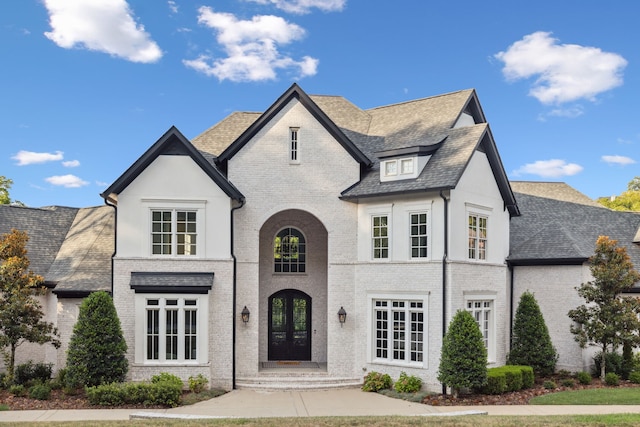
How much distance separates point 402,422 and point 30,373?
43.5ft

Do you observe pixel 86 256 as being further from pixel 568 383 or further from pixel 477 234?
pixel 568 383

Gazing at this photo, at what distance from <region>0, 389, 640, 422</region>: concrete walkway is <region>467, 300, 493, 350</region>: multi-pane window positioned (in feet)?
13.4

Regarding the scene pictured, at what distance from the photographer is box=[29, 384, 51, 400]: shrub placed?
58.8ft

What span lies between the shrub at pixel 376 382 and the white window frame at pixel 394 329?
489mm

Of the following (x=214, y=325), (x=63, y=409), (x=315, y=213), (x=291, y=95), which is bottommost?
(x=63, y=409)

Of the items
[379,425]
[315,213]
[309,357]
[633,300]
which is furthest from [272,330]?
[633,300]

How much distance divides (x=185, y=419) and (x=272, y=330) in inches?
349

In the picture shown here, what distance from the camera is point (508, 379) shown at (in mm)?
19203

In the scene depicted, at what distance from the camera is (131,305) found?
2006cm

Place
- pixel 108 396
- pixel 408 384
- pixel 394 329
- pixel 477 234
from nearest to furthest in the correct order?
1. pixel 108 396
2. pixel 408 384
3. pixel 394 329
4. pixel 477 234

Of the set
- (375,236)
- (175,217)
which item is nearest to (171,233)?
(175,217)

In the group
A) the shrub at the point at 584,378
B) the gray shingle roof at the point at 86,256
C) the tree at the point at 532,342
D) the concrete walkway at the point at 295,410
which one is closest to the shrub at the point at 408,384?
the concrete walkway at the point at 295,410

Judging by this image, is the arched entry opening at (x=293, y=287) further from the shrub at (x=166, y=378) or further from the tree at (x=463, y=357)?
the tree at (x=463, y=357)

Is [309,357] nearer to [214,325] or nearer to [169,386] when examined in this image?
[214,325]
